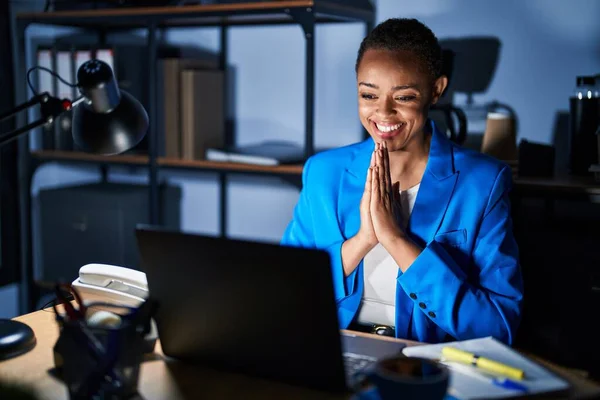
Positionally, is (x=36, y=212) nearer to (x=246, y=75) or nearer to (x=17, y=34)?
(x=17, y=34)

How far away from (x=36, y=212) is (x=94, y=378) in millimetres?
2432

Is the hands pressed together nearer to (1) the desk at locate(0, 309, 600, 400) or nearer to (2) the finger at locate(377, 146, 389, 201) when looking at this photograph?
(2) the finger at locate(377, 146, 389, 201)

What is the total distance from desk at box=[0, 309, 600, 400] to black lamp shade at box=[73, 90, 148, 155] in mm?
374

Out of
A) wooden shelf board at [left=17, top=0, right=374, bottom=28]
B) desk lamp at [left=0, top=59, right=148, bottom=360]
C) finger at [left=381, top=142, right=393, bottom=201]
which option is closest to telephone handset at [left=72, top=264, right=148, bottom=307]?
desk lamp at [left=0, top=59, right=148, bottom=360]

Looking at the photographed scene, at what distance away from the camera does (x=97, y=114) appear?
133 centimetres

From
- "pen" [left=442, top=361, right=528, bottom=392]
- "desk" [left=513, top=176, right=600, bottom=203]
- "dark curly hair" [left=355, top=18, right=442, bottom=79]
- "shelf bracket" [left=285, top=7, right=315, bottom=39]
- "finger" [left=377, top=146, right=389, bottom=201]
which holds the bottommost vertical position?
"pen" [left=442, top=361, right=528, bottom=392]

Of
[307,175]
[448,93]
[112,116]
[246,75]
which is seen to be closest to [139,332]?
[112,116]

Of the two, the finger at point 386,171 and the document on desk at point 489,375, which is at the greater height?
the finger at point 386,171

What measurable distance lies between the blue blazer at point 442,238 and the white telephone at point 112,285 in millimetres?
355

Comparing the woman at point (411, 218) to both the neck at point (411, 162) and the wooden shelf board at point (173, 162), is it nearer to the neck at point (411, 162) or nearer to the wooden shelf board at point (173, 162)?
the neck at point (411, 162)

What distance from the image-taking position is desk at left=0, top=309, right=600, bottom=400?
101 cm

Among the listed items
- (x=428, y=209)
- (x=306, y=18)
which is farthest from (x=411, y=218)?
(x=306, y=18)

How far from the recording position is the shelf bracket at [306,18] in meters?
2.23

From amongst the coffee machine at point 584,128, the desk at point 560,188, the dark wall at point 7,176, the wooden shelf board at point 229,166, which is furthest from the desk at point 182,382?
the dark wall at point 7,176
